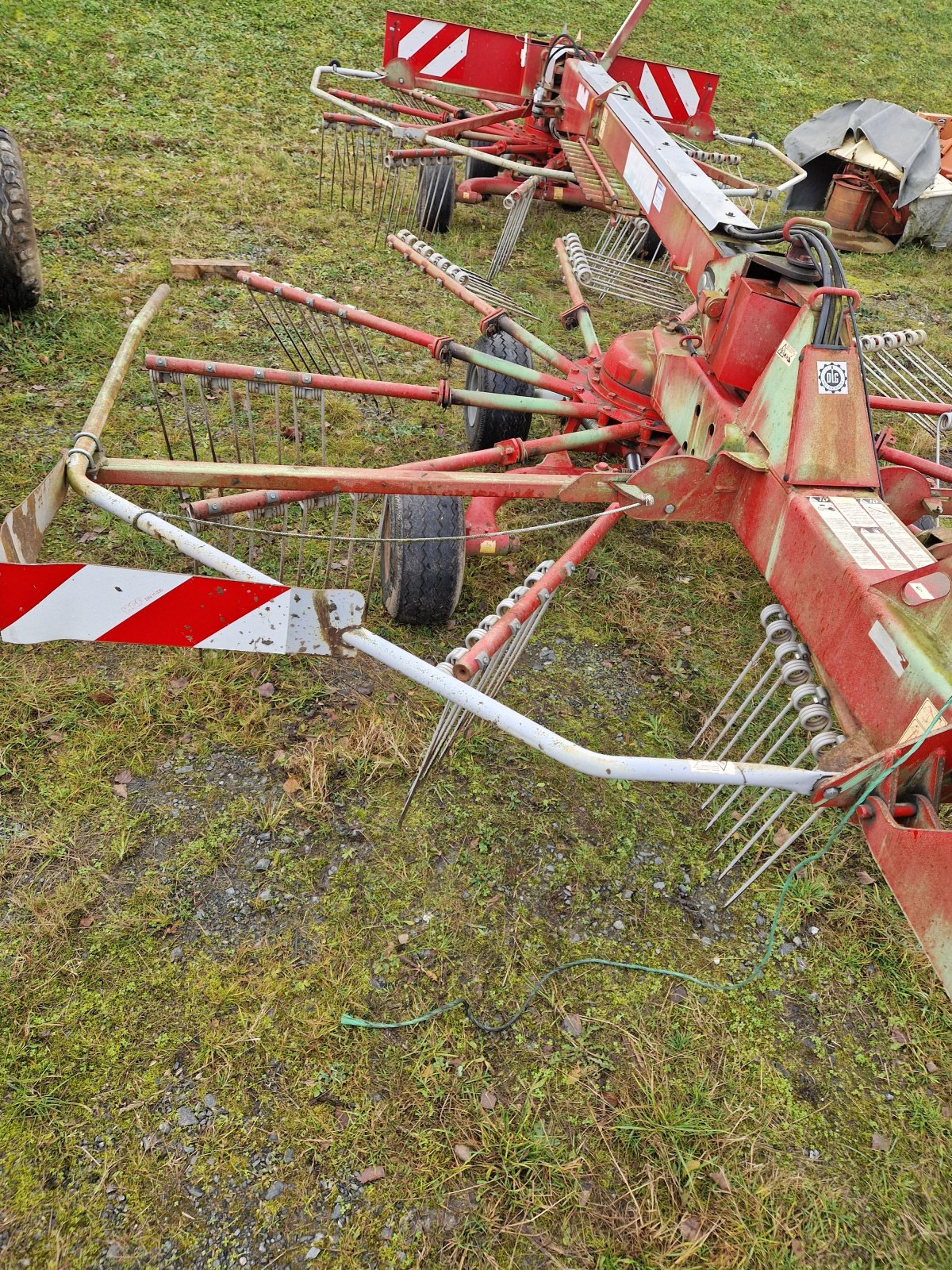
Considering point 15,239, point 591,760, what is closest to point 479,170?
point 15,239

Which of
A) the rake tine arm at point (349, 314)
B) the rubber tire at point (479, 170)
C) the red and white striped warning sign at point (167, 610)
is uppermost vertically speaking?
the red and white striped warning sign at point (167, 610)

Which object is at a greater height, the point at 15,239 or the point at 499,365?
the point at 499,365

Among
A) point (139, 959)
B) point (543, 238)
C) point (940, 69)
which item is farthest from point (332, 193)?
point (940, 69)

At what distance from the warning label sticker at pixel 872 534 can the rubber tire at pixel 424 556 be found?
1375 millimetres

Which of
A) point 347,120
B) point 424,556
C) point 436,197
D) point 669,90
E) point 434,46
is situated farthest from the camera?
point 436,197

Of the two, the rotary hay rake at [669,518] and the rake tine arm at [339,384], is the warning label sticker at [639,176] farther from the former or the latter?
the rake tine arm at [339,384]

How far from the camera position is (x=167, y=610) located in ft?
7.55

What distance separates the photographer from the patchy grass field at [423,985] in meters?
2.21

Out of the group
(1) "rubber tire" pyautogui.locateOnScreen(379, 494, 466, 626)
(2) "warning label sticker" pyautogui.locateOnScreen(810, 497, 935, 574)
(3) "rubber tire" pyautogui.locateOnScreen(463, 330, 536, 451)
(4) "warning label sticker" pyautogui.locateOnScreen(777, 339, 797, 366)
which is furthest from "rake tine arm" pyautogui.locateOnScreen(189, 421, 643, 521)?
(2) "warning label sticker" pyautogui.locateOnScreen(810, 497, 935, 574)

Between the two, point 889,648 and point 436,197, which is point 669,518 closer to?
point 889,648

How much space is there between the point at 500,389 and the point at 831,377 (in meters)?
2.18

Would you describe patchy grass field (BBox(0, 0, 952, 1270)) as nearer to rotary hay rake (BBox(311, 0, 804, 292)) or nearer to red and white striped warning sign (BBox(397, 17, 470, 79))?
rotary hay rake (BBox(311, 0, 804, 292))

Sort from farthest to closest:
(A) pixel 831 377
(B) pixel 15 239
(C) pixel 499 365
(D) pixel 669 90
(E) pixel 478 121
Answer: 1. (E) pixel 478 121
2. (D) pixel 669 90
3. (B) pixel 15 239
4. (C) pixel 499 365
5. (A) pixel 831 377

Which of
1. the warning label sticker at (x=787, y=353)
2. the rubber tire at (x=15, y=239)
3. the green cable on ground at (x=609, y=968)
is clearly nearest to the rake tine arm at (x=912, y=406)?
the warning label sticker at (x=787, y=353)
